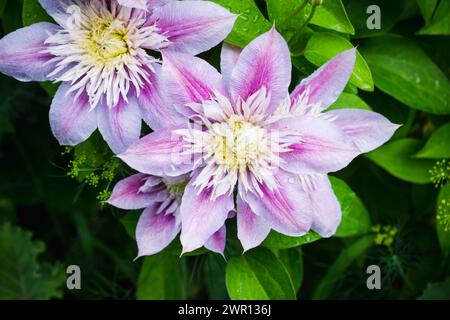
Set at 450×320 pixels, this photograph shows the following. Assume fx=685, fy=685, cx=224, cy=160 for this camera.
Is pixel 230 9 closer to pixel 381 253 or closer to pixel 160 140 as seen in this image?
pixel 160 140

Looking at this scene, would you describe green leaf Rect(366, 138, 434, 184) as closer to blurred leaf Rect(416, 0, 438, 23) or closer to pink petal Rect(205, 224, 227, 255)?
blurred leaf Rect(416, 0, 438, 23)

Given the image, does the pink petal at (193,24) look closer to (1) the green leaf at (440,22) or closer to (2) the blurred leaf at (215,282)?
(1) the green leaf at (440,22)

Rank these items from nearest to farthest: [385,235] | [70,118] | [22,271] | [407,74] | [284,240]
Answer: [70,118] < [284,240] < [407,74] < [385,235] < [22,271]

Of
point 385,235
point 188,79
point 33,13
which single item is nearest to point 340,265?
point 385,235

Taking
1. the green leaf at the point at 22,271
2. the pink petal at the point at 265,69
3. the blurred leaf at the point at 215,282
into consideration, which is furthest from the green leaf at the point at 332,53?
the green leaf at the point at 22,271

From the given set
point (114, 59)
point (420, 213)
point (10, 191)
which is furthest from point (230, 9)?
point (10, 191)

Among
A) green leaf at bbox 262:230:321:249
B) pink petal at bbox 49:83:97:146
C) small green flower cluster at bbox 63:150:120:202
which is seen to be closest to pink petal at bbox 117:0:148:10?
pink petal at bbox 49:83:97:146

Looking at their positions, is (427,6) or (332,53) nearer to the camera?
(332,53)

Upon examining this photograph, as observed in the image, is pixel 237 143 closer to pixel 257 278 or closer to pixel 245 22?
pixel 245 22
